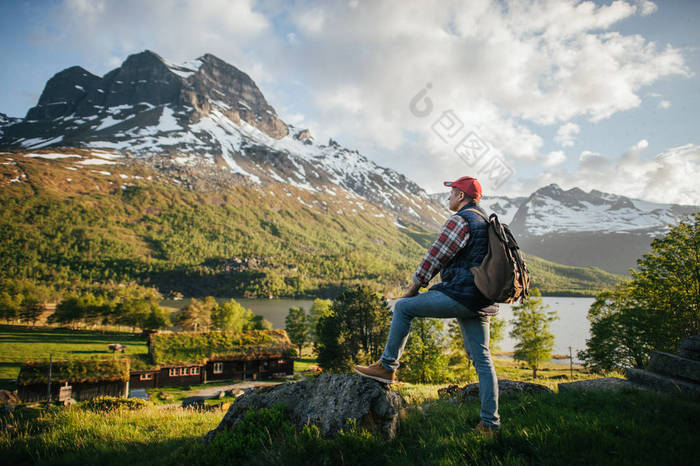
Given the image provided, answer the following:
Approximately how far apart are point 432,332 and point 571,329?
73.9 metres

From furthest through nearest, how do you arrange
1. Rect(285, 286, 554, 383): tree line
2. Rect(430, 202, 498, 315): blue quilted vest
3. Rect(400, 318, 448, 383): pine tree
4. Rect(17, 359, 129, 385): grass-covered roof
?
Rect(17, 359, 129, 385): grass-covered roof, Rect(285, 286, 554, 383): tree line, Rect(400, 318, 448, 383): pine tree, Rect(430, 202, 498, 315): blue quilted vest

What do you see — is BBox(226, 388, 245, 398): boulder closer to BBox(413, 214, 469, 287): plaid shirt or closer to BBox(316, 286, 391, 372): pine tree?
BBox(316, 286, 391, 372): pine tree

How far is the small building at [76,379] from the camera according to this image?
3212 centimetres

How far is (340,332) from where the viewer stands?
2831 cm

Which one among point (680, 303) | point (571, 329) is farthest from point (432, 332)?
point (571, 329)

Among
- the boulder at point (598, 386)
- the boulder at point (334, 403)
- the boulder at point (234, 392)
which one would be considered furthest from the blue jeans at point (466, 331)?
the boulder at point (234, 392)

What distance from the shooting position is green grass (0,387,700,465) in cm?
280

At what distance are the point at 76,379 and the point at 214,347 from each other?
14620 millimetres

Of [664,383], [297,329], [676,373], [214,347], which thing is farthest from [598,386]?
[297,329]

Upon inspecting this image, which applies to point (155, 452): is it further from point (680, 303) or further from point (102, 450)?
point (680, 303)

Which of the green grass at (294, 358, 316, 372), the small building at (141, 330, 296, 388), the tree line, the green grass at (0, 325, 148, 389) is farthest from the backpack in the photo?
the green grass at (294, 358, 316, 372)

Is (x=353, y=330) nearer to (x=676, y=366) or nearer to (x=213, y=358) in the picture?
(x=213, y=358)

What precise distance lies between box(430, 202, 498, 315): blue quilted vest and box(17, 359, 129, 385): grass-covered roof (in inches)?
1737

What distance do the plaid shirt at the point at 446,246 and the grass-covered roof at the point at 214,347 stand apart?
Result: 153ft
